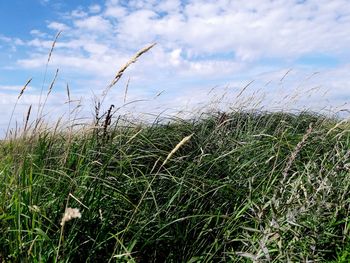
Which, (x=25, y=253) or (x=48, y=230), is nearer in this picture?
(x=25, y=253)

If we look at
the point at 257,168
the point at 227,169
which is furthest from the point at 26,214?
the point at 257,168

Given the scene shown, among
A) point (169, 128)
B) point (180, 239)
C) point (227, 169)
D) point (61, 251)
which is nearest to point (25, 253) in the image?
point (61, 251)

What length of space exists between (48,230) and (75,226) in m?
0.17

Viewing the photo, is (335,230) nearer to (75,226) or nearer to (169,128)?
(75,226)

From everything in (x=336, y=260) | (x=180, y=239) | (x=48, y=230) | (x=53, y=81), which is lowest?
(x=336, y=260)

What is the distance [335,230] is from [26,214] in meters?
1.94

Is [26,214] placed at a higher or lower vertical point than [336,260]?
higher

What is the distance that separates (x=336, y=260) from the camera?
260 centimetres

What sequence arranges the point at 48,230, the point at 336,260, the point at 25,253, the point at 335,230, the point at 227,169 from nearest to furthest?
the point at 25,253
the point at 48,230
the point at 336,260
the point at 335,230
the point at 227,169

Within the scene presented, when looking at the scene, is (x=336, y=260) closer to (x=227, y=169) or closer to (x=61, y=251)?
(x=227, y=169)

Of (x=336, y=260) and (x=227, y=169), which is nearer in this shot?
(x=336, y=260)

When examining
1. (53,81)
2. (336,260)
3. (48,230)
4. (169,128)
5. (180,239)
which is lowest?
(336,260)

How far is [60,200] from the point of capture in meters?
2.57

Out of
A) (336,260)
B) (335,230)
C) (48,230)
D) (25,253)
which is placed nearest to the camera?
(25,253)
